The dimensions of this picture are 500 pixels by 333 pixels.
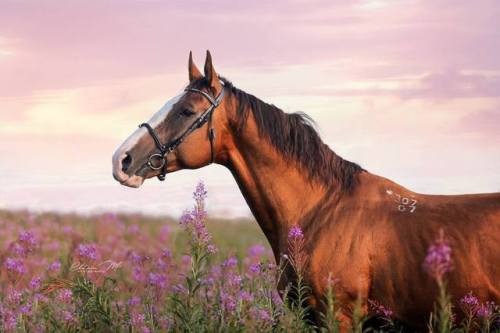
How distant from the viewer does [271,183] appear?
24.5 ft

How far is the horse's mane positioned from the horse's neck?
0.07 metres

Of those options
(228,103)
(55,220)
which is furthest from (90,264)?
(55,220)

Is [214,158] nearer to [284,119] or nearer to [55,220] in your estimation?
[284,119]

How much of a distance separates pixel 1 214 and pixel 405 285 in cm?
1825

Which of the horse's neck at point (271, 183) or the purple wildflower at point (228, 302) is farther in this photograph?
the horse's neck at point (271, 183)

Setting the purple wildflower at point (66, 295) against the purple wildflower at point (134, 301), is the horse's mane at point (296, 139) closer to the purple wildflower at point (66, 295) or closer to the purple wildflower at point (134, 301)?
the purple wildflower at point (134, 301)

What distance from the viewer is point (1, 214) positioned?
2295 cm

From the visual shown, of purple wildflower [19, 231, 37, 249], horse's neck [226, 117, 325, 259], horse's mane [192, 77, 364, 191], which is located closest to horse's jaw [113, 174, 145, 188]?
horse's neck [226, 117, 325, 259]

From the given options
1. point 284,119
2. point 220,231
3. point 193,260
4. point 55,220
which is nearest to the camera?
point 193,260

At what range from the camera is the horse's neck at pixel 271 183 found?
7.41 m

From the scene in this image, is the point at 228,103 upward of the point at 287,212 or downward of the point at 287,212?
upward

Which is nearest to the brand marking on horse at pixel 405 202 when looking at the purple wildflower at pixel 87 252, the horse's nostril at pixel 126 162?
the horse's nostril at pixel 126 162

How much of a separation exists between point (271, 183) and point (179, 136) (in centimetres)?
102

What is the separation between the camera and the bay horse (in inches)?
279
